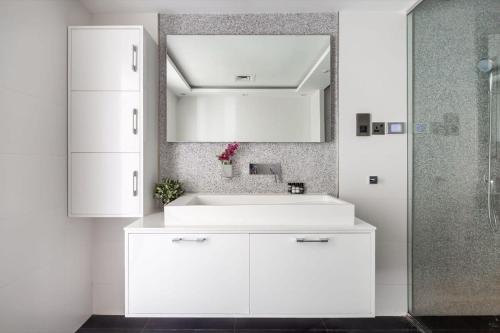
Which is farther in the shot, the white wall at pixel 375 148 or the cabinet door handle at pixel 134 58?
the white wall at pixel 375 148

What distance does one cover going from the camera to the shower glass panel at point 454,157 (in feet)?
4.78

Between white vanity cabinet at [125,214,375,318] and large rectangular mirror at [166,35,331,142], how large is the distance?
0.81m

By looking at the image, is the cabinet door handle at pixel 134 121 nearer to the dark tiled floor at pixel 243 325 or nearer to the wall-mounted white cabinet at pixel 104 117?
the wall-mounted white cabinet at pixel 104 117

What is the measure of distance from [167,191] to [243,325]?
1.05 m

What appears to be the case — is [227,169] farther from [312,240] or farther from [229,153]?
[312,240]

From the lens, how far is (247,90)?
2256 millimetres

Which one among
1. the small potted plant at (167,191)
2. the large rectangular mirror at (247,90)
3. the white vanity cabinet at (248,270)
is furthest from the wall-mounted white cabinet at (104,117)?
the white vanity cabinet at (248,270)

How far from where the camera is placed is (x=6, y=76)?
4.70 feet

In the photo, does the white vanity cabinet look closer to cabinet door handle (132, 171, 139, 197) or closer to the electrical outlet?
cabinet door handle (132, 171, 139, 197)

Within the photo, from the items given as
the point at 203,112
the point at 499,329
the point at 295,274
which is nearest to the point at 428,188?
the point at 499,329

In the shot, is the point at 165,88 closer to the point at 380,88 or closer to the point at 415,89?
the point at 380,88

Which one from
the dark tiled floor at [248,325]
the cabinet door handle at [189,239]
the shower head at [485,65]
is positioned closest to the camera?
the shower head at [485,65]

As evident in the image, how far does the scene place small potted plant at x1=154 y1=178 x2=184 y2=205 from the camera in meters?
2.13

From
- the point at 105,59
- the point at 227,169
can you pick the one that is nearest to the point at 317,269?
the point at 227,169
